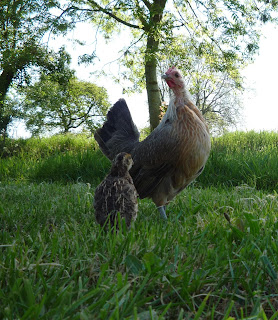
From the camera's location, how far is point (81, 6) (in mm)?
13594

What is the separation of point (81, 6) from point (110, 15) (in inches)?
51.9

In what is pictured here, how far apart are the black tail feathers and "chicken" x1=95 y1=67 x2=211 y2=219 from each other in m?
0.69

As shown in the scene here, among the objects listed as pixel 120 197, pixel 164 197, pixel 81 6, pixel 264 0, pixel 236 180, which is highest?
pixel 81 6

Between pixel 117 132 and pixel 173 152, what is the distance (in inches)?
67.1

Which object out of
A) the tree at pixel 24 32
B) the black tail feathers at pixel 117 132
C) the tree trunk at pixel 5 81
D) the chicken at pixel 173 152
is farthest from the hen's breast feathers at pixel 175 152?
the tree trunk at pixel 5 81

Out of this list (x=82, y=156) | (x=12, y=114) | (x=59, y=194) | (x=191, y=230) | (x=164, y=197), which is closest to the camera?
(x=191, y=230)

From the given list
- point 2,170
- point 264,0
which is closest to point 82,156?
point 2,170

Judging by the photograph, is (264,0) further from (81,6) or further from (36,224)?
(36,224)

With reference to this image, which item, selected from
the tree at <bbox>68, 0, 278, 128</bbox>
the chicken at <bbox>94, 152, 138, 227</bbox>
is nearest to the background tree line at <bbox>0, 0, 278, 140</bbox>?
the tree at <bbox>68, 0, 278, 128</bbox>

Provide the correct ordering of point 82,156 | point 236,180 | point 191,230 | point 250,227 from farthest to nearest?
1. point 82,156
2. point 236,180
3. point 191,230
4. point 250,227

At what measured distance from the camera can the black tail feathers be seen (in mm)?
5009

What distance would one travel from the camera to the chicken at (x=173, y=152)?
12.4ft

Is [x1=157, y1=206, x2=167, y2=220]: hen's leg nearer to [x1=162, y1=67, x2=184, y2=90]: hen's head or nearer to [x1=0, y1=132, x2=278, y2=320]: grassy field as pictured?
[x1=0, y1=132, x2=278, y2=320]: grassy field

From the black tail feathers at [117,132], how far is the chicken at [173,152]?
692 millimetres
